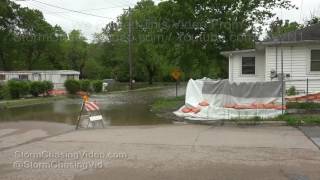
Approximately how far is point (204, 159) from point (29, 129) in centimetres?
923

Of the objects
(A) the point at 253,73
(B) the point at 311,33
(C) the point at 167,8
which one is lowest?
(A) the point at 253,73

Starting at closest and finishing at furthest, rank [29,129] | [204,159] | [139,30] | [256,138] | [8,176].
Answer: [8,176]
[204,159]
[256,138]
[29,129]
[139,30]

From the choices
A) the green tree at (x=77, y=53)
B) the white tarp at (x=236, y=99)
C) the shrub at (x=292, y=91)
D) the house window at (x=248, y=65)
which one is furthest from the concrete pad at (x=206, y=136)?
the green tree at (x=77, y=53)

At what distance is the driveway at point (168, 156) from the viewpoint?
890cm

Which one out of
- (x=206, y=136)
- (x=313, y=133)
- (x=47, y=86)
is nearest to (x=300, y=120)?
(x=313, y=133)

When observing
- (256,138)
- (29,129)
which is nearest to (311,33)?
(256,138)

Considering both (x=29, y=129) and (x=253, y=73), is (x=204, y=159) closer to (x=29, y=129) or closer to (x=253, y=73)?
(x=29, y=129)

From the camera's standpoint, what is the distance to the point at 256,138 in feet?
44.1

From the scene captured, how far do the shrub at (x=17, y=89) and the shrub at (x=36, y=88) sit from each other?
641mm

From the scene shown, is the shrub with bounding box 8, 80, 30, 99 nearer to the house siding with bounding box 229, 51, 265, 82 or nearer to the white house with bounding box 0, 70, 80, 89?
the white house with bounding box 0, 70, 80, 89

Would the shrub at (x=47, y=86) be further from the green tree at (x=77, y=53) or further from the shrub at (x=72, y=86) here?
the green tree at (x=77, y=53)

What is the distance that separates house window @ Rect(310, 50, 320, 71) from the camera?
2323 centimetres

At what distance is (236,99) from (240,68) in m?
8.90

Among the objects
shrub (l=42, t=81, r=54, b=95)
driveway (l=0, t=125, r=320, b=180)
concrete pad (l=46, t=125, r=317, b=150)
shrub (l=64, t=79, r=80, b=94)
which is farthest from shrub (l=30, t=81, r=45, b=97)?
driveway (l=0, t=125, r=320, b=180)
